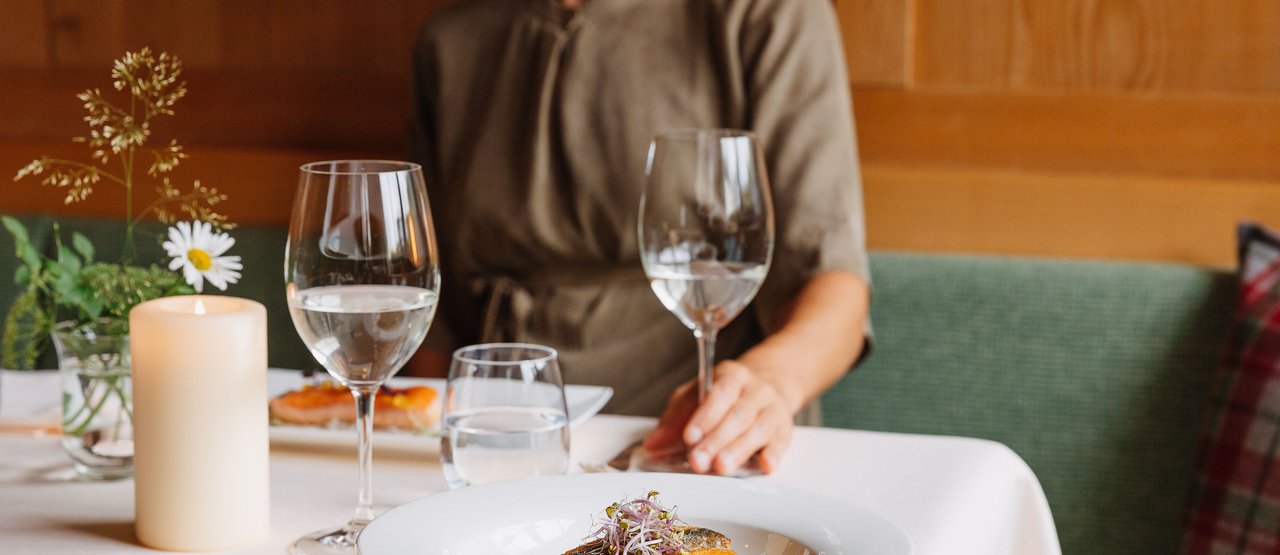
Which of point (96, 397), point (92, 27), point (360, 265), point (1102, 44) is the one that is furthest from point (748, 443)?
point (92, 27)

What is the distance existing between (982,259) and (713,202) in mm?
873

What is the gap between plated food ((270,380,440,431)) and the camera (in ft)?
3.16

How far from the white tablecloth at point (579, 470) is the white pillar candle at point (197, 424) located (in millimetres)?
29

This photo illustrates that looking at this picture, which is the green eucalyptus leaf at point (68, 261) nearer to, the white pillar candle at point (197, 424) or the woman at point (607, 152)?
the white pillar candle at point (197, 424)

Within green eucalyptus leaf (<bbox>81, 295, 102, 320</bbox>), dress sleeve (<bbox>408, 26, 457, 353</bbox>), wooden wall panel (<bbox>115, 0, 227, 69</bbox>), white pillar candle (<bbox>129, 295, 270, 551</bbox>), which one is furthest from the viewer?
wooden wall panel (<bbox>115, 0, 227, 69</bbox>)

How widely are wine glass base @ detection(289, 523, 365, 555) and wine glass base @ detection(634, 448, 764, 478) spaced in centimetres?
23

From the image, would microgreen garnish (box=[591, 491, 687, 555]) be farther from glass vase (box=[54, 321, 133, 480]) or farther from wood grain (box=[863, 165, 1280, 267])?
wood grain (box=[863, 165, 1280, 267])

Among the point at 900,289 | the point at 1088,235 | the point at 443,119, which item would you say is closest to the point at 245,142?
the point at 443,119

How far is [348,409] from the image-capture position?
973 mm

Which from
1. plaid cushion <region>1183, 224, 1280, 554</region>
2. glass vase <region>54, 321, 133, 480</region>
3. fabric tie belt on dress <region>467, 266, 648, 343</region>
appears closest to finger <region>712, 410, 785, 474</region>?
glass vase <region>54, 321, 133, 480</region>

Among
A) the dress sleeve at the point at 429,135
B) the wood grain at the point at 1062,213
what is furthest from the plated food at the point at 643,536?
the wood grain at the point at 1062,213

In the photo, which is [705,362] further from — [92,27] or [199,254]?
[92,27]

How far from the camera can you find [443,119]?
1.74m

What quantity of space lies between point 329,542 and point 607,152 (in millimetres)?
926
